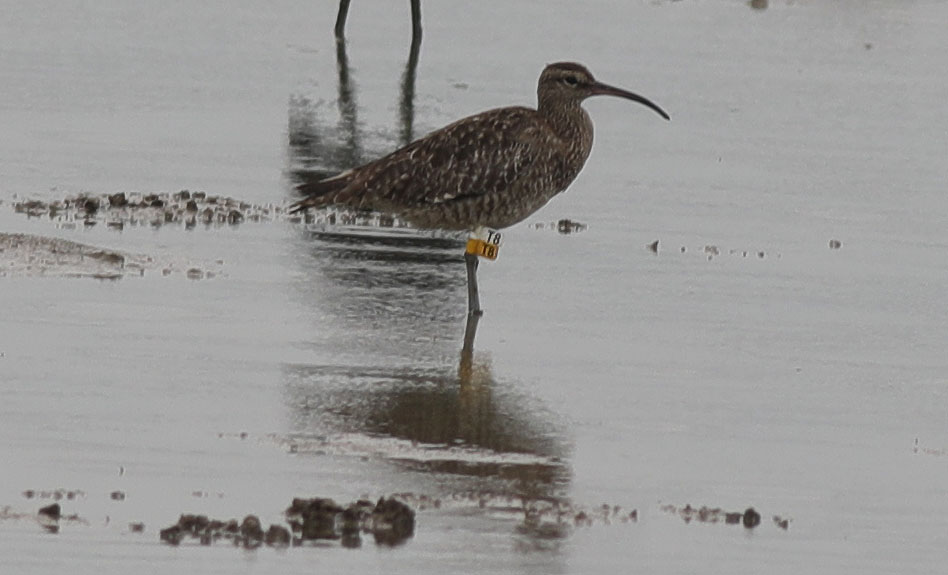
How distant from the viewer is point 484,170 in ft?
39.7

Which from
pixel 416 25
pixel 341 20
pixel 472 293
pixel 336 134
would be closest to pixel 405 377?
pixel 472 293

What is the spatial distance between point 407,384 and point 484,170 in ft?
7.63

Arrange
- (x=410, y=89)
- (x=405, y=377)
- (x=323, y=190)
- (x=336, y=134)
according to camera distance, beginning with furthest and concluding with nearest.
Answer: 1. (x=410, y=89)
2. (x=336, y=134)
3. (x=323, y=190)
4. (x=405, y=377)

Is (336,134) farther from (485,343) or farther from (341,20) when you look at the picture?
(485,343)

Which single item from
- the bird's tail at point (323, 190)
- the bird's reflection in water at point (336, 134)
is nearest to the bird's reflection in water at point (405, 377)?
the bird's tail at point (323, 190)

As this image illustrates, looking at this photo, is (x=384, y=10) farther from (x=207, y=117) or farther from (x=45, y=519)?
(x=45, y=519)

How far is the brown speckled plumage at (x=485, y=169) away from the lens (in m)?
12.1

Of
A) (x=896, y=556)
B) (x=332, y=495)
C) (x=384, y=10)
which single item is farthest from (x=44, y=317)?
(x=384, y=10)

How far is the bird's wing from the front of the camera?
1212 centimetres

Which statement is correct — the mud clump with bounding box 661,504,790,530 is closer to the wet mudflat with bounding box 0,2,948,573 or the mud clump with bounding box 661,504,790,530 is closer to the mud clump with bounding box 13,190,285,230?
the wet mudflat with bounding box 0,2,948,573

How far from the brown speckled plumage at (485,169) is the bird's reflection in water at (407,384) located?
414mm

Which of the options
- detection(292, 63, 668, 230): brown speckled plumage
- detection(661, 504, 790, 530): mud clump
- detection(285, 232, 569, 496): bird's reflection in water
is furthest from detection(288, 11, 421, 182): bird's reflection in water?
detection(661, 504, 790, 530): mud clump

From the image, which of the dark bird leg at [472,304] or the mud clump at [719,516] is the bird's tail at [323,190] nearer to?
the dark bird leg at [472,304]

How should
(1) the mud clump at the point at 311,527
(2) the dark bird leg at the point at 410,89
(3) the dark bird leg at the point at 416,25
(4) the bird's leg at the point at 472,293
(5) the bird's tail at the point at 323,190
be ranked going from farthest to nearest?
(3) the dark bird leg at the point at 416,25, (2) the dark bird leg at the point at 410,89, (5) the bird's tail at the point at 323,190, (4) the bird's leg at the point at 472,293, (1) the mud clump at the point at 311,527
